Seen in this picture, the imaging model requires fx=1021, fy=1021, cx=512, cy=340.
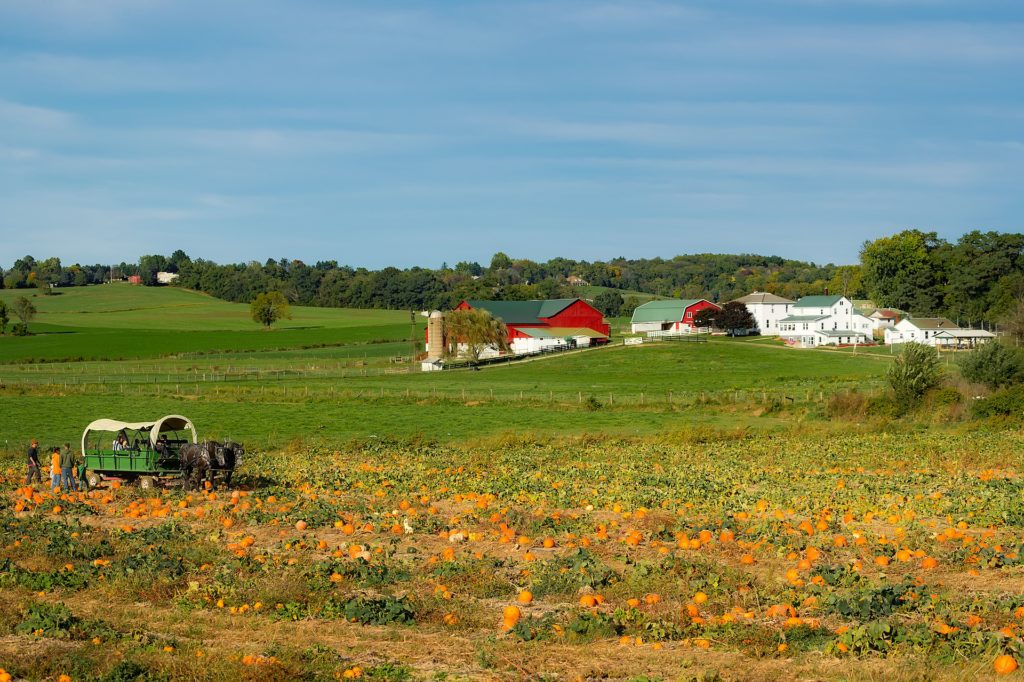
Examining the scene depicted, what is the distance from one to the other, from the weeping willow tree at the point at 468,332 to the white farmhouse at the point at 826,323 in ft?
150

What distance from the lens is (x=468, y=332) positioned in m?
105

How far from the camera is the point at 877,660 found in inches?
489

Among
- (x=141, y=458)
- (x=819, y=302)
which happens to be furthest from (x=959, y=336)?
(x=141, y=458)

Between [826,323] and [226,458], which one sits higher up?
[826,323]

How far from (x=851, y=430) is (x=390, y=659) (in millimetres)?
33789

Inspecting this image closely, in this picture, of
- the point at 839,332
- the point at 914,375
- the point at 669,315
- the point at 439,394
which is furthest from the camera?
the point at 669,315

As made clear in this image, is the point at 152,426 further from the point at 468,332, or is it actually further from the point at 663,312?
the point at 663,312

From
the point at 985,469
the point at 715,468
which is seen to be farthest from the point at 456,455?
the point at 985,469

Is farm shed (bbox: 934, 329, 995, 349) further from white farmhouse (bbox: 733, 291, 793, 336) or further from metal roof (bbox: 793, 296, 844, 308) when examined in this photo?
white farmhouse (bbox: 733, 291, 793, 336)

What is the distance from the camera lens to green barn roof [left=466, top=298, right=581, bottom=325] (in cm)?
12281

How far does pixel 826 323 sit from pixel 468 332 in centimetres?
5852

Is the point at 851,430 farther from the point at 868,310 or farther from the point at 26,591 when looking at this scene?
the point at 868,310

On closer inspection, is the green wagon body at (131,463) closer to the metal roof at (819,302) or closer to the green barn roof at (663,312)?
the green barn roof at (663,312)

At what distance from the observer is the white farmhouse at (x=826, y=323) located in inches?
5172
